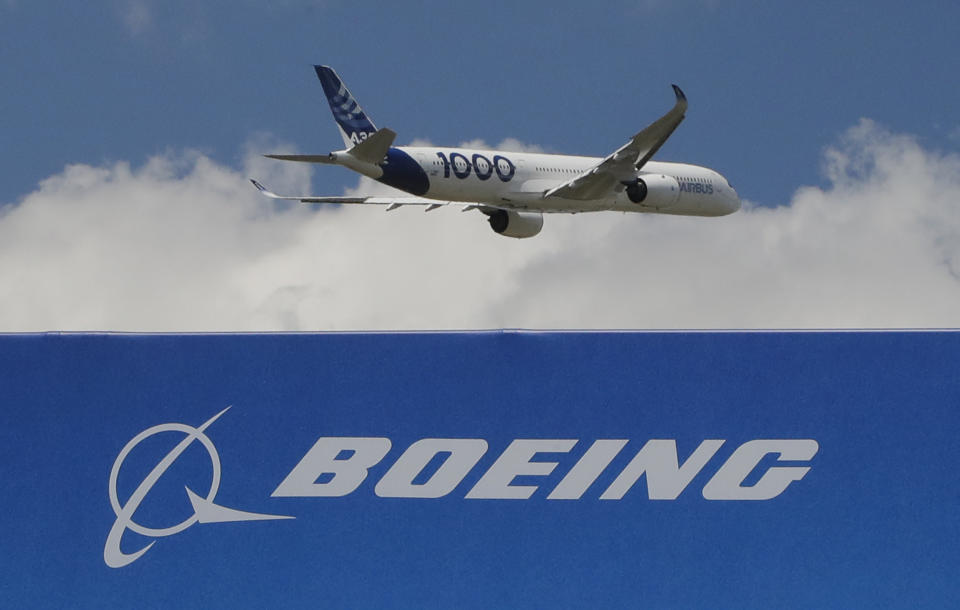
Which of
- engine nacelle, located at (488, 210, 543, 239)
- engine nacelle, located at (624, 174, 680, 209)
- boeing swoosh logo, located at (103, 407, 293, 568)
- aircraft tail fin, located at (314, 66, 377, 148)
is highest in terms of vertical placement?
aircraft tail fin, located at (314, 66, 377, 148)

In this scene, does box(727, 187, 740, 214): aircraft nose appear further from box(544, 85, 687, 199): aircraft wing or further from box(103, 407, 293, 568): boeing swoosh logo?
box(103, 407, 293, 568): boeing swoosh logo

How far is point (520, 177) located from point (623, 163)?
2635mm

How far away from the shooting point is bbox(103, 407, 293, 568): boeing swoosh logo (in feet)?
17.8

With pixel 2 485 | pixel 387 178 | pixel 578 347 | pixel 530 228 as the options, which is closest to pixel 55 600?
pixel 2 485

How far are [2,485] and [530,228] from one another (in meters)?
22.9

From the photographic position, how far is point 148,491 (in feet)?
18.0

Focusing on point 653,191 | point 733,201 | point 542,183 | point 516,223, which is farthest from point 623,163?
point 733,201

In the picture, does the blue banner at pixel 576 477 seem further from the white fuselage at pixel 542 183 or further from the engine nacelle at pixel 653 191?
the engine nacelle at pixel 653 191

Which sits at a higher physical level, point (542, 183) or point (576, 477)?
point (542, 183)

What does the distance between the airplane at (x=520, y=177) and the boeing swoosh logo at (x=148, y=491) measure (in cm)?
1779

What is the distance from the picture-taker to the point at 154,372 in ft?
17.9

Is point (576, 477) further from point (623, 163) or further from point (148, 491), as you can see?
point (623, 163)

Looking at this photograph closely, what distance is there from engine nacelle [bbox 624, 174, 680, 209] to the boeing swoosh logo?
2274cm

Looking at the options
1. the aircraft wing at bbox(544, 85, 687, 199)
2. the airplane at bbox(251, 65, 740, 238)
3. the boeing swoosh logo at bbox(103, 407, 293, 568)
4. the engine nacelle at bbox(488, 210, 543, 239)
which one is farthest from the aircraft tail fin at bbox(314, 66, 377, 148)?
the boeing swoosh logo at bbox(103, 407, 293, 568)
